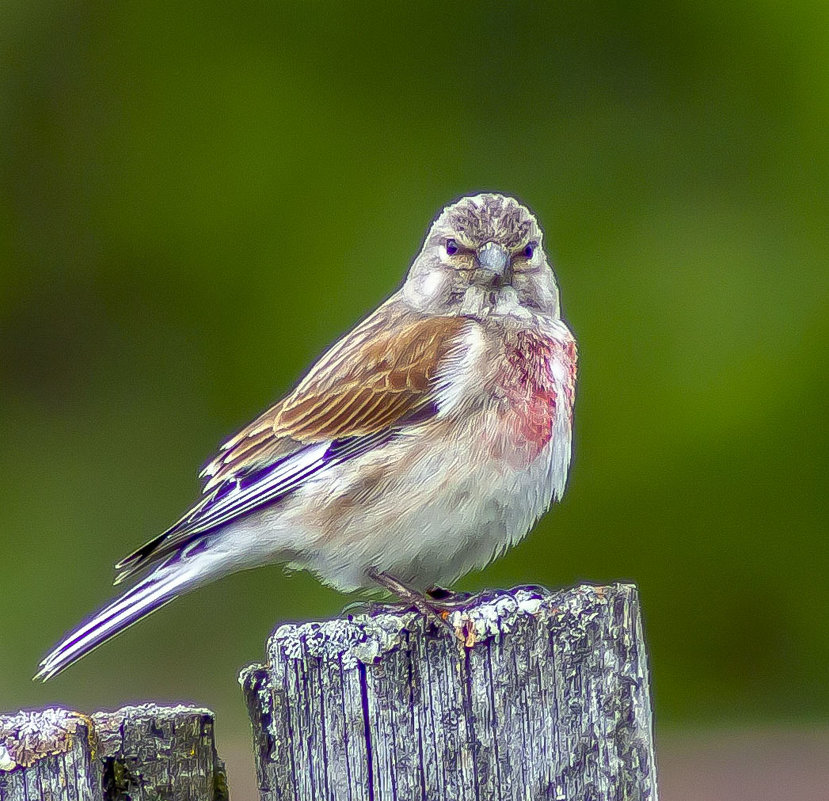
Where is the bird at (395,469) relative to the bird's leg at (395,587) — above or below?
above

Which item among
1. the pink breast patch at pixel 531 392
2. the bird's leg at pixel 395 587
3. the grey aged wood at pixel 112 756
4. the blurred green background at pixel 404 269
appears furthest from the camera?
the blurred green background at pixel 404 269

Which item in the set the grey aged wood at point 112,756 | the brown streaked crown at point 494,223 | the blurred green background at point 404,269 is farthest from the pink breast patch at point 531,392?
the blurred green background at point 404,269

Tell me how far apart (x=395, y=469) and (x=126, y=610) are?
0.82 metres

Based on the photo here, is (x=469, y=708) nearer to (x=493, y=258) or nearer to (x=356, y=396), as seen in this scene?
(x=356, y=396)

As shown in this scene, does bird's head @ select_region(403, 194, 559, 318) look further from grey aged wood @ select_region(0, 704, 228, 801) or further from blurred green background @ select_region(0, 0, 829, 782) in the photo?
blurred green background @ select_region(0, 0, 829, 782)

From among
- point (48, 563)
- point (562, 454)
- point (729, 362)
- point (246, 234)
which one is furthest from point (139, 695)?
point (562, 454)

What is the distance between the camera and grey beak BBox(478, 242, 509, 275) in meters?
4.66

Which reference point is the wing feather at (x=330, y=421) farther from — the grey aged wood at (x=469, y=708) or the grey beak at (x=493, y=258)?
the grey aged wood at (x=469, y=708)

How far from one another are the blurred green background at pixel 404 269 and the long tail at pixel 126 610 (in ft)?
11.2

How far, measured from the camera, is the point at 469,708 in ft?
9.33

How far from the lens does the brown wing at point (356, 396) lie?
4.34 meters

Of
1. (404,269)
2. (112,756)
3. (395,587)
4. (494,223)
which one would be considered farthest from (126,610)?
(404,269)

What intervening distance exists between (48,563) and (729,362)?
372 centimetres

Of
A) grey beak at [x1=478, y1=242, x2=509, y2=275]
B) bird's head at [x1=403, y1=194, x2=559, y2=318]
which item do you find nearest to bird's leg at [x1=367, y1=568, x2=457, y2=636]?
bird's head at [x1=403, y1=194, x2=559, y2=318]
